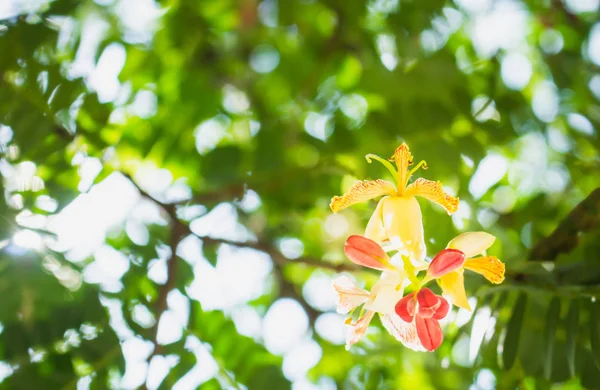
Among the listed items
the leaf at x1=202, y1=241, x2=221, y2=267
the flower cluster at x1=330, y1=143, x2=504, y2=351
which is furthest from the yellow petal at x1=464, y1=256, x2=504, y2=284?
the leaf at x1=202, y1=241, x2=221, y2=267

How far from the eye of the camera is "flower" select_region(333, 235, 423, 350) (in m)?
0.47

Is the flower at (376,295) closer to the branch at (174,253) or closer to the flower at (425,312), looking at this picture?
the flower at (425,312)

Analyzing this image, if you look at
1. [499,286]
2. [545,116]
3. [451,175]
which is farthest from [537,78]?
[499,286]

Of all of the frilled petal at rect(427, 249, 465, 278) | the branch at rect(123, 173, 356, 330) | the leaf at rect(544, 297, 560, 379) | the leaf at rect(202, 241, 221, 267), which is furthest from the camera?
the leaf at rect(202, 241, 221, 267)

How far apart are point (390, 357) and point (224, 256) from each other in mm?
282

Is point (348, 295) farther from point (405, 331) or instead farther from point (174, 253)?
point (174, 253)

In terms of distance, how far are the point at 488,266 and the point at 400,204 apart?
0.08 m

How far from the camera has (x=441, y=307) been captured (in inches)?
18.1

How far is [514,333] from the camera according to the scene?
59cm

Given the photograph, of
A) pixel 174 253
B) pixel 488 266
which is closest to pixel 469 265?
pixel 488 266

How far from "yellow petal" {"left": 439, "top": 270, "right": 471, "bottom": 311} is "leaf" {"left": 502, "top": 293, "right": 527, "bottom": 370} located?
12 cm

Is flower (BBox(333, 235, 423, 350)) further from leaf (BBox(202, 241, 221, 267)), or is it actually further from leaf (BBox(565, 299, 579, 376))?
leaf (BBox(202, 241, 221, 267))

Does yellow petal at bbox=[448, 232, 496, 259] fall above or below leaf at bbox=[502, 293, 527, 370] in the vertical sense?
above

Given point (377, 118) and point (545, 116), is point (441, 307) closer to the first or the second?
point (377, 118)
